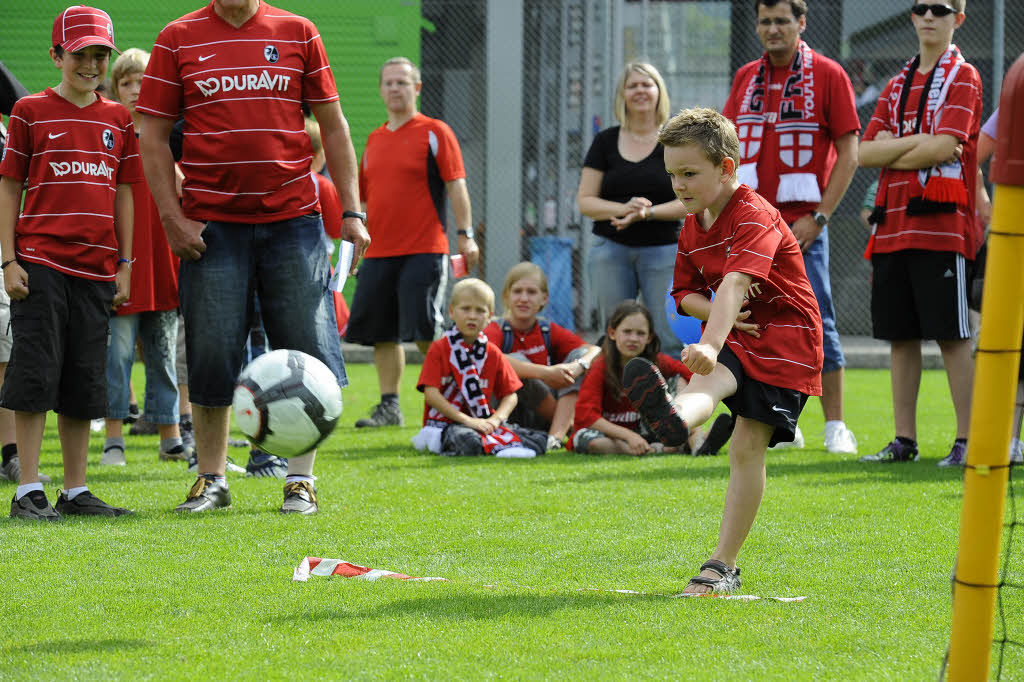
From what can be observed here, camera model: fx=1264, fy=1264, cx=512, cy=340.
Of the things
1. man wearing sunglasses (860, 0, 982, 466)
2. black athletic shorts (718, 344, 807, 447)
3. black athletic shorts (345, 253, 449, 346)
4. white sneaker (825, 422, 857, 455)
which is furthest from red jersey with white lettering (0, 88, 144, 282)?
white sneaker (825, 422, 857, 455)

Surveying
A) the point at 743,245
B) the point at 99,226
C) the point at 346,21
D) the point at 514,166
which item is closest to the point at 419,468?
the point at 99,226

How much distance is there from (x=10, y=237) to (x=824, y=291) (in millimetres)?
4202

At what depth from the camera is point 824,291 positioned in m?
6.99

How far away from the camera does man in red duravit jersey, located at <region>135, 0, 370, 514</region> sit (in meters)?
4.91

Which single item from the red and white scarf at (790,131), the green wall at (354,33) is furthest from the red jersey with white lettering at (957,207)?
the green wall at (354,33)

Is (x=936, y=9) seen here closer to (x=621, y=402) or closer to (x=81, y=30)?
(x=621, y=402)

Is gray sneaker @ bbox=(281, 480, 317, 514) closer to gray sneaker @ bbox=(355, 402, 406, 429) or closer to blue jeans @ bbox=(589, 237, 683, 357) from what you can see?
blue jeans @ bbox=(589, 237, 683, 357)

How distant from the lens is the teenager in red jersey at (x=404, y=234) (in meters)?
8.53

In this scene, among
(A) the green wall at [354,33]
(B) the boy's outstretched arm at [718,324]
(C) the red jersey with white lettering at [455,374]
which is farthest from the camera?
(A) the green wall at [354,33]

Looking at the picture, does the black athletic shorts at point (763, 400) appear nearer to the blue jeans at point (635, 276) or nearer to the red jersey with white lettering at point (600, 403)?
the red jersey with white lettering at point (600, 403)

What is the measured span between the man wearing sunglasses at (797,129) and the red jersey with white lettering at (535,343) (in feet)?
5.40

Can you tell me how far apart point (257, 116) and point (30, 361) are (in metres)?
1.32

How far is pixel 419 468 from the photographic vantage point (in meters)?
6.52

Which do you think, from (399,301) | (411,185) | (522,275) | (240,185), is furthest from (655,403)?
(411,185)
